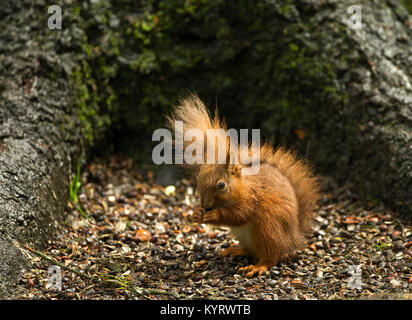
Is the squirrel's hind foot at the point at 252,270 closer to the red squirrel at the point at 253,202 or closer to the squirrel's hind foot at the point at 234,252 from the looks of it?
the red squirrel at the point at 253,202

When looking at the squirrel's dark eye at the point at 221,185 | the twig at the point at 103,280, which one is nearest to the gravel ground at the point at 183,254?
the twig at the point at 103,280

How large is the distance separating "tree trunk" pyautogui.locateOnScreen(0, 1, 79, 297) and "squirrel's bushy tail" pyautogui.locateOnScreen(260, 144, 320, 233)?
156cm

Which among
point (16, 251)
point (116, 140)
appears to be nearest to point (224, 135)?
point (16, 251)

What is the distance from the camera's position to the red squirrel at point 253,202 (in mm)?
3387

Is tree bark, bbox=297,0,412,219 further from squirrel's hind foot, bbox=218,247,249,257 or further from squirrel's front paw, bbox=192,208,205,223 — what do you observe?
squirrel's front paw, bbox=192,208,205,223

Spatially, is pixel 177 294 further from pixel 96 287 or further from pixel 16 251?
pixel 16 251

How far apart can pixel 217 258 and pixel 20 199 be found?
1401 mm

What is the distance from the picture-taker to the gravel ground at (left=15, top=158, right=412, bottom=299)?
3217 mm

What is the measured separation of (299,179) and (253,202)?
0.55 metres

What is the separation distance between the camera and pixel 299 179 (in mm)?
3848

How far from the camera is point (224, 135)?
353 centimetres

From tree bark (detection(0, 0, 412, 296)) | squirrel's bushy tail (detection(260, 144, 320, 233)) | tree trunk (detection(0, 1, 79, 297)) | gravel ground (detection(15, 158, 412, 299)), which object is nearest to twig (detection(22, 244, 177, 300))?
gravel ground (detection(15, 158, 412, 299))

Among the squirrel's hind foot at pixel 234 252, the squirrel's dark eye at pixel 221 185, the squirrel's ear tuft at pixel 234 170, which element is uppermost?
the squirrel's ear tuft at pixel 234 170

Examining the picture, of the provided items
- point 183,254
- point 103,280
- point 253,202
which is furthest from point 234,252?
point 103,280
